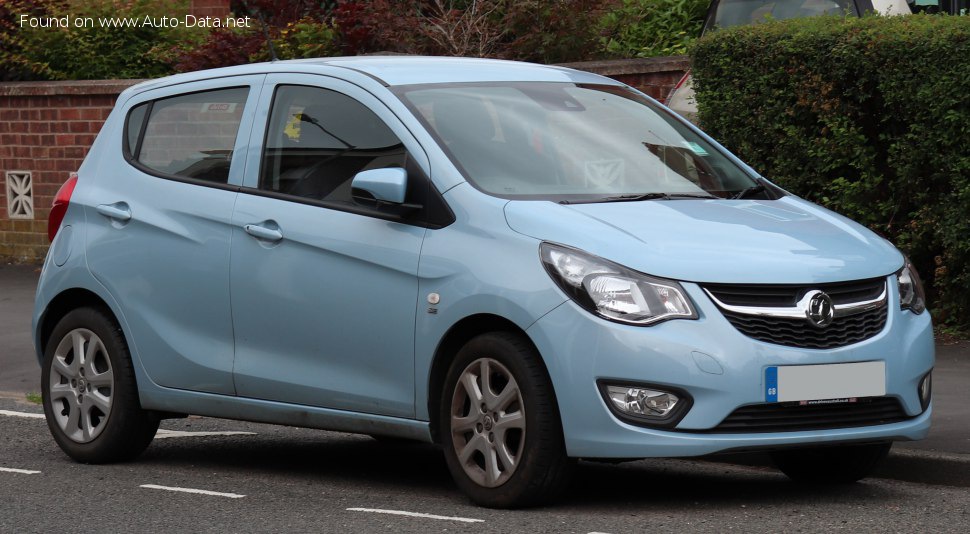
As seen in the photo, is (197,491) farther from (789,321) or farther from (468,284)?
(789,321)

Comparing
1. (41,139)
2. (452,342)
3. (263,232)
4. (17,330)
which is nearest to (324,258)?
(263,232)

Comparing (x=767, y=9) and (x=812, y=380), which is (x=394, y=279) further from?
(x=767, y=9)

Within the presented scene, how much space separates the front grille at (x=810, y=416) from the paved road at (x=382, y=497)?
1.12 feet

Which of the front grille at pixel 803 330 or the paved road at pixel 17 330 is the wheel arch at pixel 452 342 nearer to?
the front grille at pixel 803 330

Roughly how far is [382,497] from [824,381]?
1902 millimetres

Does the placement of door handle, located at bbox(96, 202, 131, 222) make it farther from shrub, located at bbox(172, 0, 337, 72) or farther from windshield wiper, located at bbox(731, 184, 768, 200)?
shrub, located at bbox(172, 0, 337, 72)

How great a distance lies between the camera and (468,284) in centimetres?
654

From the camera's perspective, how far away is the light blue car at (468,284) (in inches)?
245

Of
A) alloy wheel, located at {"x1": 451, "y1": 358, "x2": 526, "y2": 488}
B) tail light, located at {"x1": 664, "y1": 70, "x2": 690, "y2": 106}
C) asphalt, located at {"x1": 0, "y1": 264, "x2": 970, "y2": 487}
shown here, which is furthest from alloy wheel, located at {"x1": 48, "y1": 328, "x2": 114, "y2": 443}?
tail light, located at {"x1": 664, "y1": 70, "x2": 690, "y2": 106}

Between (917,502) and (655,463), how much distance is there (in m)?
1.53

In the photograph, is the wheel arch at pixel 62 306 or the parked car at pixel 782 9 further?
the parked car at pixel 782 9

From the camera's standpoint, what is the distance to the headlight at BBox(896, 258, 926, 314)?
6.75 m

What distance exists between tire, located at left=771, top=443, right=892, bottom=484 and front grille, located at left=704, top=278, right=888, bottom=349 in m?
0.86

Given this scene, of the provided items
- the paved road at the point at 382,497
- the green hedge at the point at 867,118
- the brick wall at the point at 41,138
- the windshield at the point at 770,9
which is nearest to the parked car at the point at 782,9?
the windshield at the point at 770,9
